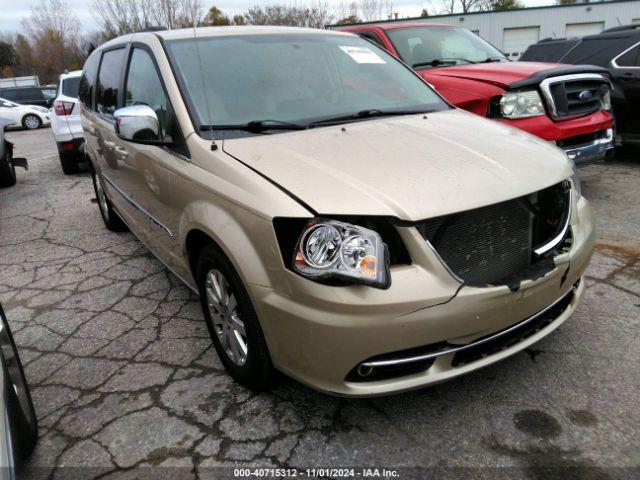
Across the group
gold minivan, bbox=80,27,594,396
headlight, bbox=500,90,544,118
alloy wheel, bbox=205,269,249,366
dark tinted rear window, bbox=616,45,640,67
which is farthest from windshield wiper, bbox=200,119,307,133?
dark tinted rear window, bbox=616,45,640,67

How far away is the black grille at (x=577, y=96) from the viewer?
189 inches

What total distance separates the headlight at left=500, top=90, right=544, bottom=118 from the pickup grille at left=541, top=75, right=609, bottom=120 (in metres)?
0.09

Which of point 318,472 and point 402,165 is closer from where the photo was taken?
point 318,472

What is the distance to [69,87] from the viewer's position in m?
8.46

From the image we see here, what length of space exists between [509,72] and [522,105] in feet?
1.54

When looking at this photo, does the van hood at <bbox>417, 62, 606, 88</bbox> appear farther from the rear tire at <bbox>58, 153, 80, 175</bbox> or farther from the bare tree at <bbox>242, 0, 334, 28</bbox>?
the bare tree at <bbox>242, 0, 334, 28</bbox>

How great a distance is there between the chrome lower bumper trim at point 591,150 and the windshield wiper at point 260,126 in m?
3.23

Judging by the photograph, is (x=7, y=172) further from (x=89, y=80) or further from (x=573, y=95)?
(x=573, y=95)

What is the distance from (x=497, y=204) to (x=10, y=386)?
6.77 feet

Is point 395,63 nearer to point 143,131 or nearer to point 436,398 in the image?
point 143,131

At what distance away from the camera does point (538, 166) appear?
233 cm

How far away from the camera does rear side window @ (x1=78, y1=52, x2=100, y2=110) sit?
465 centimetres

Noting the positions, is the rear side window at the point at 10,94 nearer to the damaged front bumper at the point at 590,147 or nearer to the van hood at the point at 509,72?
the van hood at the point at 509,72

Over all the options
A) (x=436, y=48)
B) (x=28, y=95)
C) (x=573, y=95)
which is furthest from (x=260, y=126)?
(x=28, y=95)
